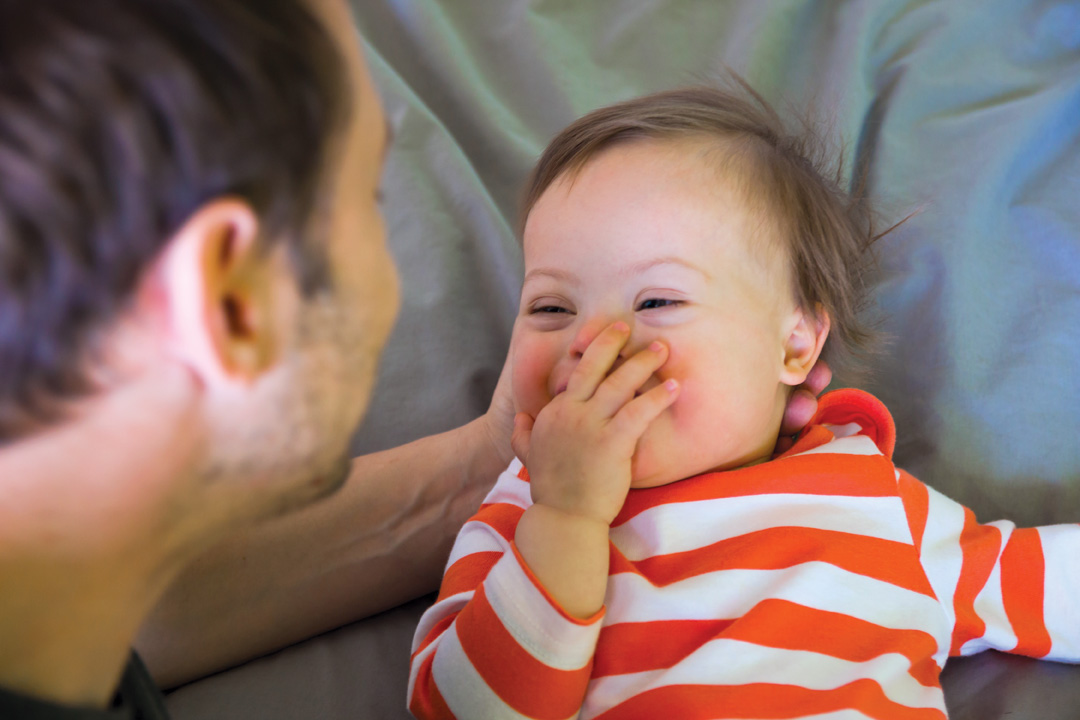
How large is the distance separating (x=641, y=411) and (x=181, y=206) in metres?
0.53

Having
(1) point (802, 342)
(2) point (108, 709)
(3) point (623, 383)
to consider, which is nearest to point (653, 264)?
(3) point (623, 383)

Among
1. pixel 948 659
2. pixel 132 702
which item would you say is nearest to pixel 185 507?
pixel 132 702

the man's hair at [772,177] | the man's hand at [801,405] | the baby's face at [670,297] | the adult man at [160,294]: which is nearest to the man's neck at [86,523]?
the adult man at [160,294]

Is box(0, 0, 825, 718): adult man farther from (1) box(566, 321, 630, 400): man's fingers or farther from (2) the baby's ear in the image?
(2) the baby's ear

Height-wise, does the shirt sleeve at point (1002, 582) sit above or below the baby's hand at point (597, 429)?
below

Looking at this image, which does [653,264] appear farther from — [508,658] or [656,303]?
[508,658]

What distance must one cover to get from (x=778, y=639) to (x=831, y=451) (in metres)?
0.26

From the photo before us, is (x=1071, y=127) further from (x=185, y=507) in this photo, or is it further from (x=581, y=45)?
(x=185, y=507)

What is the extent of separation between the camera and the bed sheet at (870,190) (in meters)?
1.11

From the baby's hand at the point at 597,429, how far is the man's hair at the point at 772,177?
27 cm

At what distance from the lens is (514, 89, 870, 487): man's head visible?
0.90 meters

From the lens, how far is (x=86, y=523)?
45cm

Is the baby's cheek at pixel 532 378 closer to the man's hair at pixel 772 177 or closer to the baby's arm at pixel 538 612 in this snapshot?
the baby's arm at pixel 538 612

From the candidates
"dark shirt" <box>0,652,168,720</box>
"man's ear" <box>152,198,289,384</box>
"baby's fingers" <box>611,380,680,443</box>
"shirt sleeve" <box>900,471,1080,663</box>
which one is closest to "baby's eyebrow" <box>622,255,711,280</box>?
"baby's fingers" <box>611,380,680,443</box>
